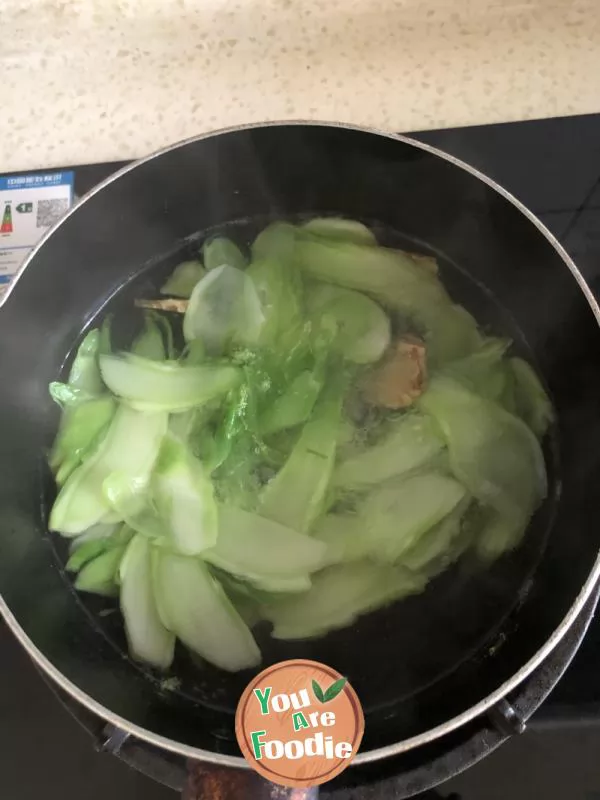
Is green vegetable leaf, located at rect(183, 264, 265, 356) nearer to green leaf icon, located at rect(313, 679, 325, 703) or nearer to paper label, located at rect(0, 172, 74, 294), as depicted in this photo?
paper label, located at rect(0, 172, 74, 294)

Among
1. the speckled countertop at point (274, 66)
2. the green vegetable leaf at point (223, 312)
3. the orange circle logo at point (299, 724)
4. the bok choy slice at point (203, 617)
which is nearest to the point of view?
the orange circle logo at point (299, 724)

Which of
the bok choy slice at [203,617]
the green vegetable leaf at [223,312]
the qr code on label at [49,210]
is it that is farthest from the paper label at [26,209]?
the bok choy slice at [203,617]

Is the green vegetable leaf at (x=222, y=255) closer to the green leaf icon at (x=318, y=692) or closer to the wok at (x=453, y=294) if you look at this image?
the wok at (x=453, y=294)

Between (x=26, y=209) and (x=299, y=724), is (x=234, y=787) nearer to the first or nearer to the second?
(x=299, y=724)

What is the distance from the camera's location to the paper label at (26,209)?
2.93 feet

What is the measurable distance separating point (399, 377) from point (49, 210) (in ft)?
1.50

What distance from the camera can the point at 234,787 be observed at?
589mm

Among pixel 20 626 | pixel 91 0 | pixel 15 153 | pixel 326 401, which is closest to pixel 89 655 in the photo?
pixel 20 626

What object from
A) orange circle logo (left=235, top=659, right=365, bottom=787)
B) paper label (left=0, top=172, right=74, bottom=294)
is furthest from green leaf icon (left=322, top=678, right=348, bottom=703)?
paper label (left=0, top=172, right=74, bottom=294)

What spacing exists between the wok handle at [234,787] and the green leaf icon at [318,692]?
64mm

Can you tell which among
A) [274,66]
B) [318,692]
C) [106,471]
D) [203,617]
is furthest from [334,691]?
[274,66]

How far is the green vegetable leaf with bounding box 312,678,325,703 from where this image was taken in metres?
0.61

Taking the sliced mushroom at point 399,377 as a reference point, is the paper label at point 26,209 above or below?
above

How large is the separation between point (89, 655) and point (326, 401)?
1.06 ft
